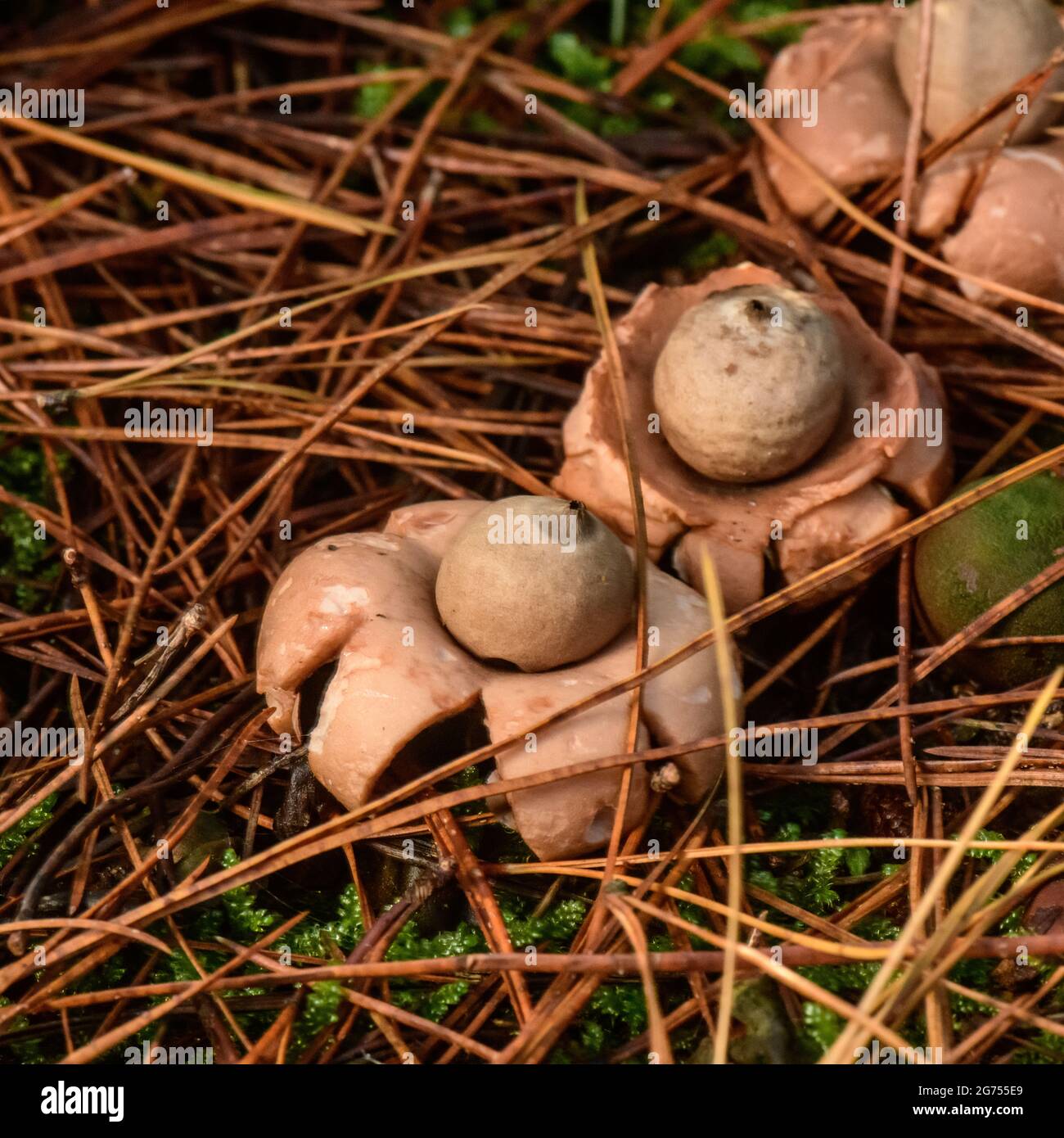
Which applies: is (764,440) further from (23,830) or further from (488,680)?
(23,830)

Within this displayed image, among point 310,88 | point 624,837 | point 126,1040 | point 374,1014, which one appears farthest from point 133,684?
point 310,88

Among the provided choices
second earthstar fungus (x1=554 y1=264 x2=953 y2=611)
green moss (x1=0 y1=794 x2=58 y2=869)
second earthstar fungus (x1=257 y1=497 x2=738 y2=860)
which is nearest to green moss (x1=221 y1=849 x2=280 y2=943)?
second earthstar fungus (x1=257 y1=497 x2=738 y2=860)

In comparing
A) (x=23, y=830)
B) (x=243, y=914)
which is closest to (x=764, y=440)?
(x=243, y=914)

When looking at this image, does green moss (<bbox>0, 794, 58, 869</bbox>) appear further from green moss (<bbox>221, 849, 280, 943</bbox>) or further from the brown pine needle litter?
green moss (<bbox>221, 849, 280, 943</bbox>)

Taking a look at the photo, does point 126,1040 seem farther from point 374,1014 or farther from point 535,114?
point 535,114

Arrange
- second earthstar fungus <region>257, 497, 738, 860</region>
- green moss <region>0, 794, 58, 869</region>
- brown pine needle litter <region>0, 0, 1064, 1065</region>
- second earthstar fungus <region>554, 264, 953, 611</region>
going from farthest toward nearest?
second earthstar fungus <region>554, 264, 953, 611</region> → green moss <region>0, 794, 58, 869</region> → second earthstar fungus <region>257, 497, 738, 860</region> → brown pine needle litter <region>0, 0, 1064, 1065</region>
